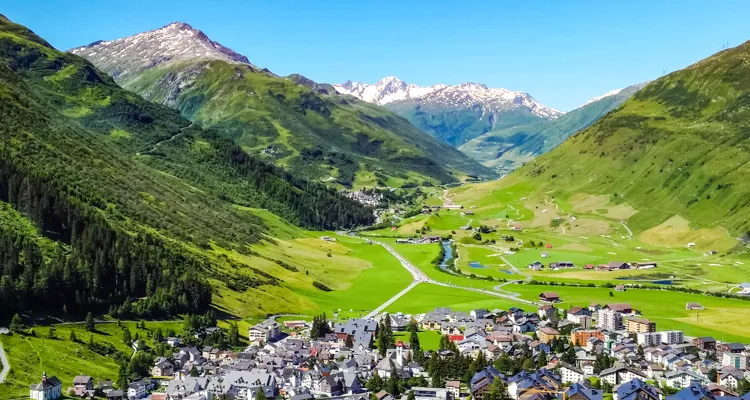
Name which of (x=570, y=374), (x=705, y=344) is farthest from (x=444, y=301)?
(x=570, y=374)

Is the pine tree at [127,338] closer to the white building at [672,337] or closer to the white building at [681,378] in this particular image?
the white building at [681,378]

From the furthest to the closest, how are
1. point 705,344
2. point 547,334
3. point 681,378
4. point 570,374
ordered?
point 547,334
point 705,344
point 570,374
point 681,378

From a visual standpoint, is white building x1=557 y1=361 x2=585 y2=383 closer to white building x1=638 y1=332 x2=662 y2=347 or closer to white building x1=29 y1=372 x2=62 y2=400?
white building x1=638 y1=332 x2=662 y2=347

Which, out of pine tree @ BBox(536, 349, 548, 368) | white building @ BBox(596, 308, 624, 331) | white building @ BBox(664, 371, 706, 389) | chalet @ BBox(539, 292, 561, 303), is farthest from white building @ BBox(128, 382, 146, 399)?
chalet @ BBox(539, 292, 561, 303)

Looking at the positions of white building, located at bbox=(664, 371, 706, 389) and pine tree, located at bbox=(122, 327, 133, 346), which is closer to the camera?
white building, located at bbox=(664, 371, 706, 389)

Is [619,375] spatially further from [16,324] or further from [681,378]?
[16,324]
